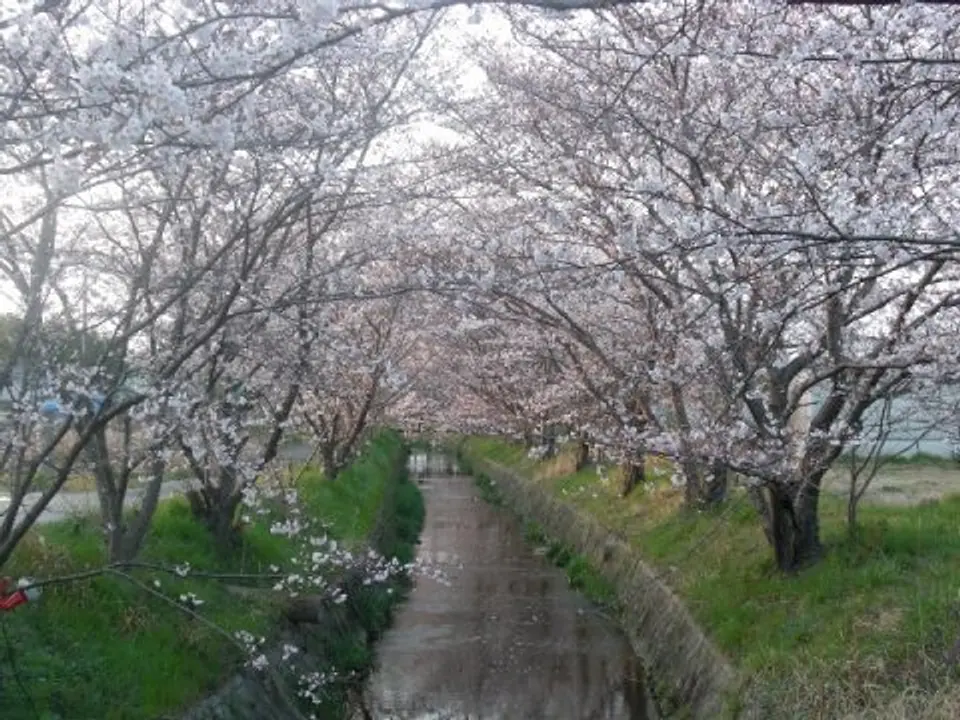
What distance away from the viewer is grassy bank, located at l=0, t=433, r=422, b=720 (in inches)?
290

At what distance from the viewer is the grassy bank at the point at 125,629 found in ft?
24.2

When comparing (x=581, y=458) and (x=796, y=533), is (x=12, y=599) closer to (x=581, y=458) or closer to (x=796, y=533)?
(x=796, y=533)

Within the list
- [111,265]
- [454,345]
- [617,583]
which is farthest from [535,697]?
[454,345]

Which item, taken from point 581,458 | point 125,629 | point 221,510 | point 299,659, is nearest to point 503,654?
point 299,659

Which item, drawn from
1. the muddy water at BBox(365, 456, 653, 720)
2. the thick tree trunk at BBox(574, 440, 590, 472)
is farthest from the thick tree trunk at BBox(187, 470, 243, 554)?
the thick tree trunk at BBox(574, 440, 590, 472)

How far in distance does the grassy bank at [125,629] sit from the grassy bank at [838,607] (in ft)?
14.2

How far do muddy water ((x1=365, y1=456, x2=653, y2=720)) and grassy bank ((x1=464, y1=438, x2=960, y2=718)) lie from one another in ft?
4.52

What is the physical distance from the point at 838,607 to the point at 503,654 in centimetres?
604

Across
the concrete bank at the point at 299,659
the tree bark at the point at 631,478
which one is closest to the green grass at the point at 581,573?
the tree bark at the point at 631,478

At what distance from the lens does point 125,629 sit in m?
8.74

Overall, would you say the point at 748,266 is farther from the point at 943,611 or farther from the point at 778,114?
the point at 943,611

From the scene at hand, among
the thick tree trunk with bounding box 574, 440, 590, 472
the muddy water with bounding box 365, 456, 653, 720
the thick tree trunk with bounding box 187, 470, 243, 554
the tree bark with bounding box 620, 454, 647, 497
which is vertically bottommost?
the muddy water with bounding box 365, 456, 653, 720

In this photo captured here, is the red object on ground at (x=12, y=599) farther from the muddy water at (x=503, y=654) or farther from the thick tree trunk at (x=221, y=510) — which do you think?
the muddy water at (x=503, y=654)

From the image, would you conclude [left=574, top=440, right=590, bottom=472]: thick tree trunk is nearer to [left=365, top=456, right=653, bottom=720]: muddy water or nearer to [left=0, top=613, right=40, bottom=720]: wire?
[left=365, top=456, right=653, bottom=720]: muddy water
